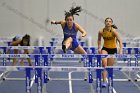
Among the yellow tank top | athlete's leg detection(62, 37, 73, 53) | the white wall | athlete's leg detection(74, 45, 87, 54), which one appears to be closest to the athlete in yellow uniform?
the yellow tank top

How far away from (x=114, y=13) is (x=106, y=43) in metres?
6.95

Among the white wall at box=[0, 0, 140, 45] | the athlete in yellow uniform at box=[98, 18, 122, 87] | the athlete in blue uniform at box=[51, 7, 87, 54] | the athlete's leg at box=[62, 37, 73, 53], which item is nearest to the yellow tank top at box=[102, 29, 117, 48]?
the athlete in yellow uniform at box=[98, 18, 122, 87]

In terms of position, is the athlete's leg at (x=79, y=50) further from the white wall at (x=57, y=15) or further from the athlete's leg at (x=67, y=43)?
the white wall at (x=57, y=15)

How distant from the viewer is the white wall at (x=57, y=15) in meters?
14.7

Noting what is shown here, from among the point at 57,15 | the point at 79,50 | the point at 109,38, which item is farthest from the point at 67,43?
the point at 57,15

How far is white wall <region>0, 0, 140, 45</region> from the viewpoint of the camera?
48.1 feet

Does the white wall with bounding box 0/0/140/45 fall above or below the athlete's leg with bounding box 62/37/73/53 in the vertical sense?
above

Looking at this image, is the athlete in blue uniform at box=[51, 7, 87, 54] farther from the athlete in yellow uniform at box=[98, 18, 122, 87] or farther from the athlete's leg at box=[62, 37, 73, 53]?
the athlete in yellow uniform at box=[98, 18, 122, 87]

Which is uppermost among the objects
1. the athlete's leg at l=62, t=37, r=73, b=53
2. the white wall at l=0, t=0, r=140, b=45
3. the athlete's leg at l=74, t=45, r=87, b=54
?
the white wall at l=0, t=0, r=140, b=45

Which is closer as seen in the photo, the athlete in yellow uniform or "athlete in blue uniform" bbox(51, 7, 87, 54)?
the athlete in yellow uniform

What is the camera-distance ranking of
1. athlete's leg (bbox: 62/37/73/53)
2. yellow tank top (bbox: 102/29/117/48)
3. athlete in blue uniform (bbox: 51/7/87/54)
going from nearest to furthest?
1. athlete's leg (bbox: 62/37/73/53)
2. yellow tank top (bbox: 102/29/117/48)
3. athlete in blue uniform (bbox: 51/7/87/54)

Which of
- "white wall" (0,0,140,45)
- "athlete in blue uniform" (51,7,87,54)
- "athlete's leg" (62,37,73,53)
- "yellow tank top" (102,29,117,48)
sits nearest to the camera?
"athlete's leg" (62,37,73,53)

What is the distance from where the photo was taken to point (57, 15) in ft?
48.4

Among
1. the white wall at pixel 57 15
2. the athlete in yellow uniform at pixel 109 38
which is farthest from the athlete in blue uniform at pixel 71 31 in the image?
the white wall at pixel 57 15
